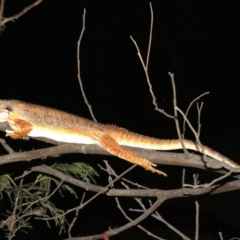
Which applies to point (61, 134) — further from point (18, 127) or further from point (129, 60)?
point (129, 60)

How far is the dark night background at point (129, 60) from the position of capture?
12742 mm

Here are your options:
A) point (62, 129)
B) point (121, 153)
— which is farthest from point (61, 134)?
point (121, 153)

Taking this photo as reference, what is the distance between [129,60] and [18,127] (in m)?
11.7

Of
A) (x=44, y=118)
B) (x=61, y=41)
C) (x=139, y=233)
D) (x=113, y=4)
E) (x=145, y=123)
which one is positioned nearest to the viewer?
(x=44, y=118)

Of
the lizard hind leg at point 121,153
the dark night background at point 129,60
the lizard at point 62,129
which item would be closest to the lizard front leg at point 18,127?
the lizard at point 62,129

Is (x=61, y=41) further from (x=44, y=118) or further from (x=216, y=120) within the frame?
(x=44, y=118)

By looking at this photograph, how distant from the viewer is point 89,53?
14.3m

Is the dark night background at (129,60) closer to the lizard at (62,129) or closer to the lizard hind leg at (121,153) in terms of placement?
the lizard at (62,129)

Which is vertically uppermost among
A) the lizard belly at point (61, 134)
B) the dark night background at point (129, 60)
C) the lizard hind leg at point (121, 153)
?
the dark night background at point (129, 60)

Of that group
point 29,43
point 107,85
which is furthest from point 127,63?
point 29,43

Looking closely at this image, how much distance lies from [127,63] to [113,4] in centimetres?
189

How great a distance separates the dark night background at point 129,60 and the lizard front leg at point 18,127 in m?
8.36

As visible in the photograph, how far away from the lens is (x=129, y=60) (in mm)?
14742

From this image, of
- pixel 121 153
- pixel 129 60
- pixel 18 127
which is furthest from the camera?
pixel 129 60
